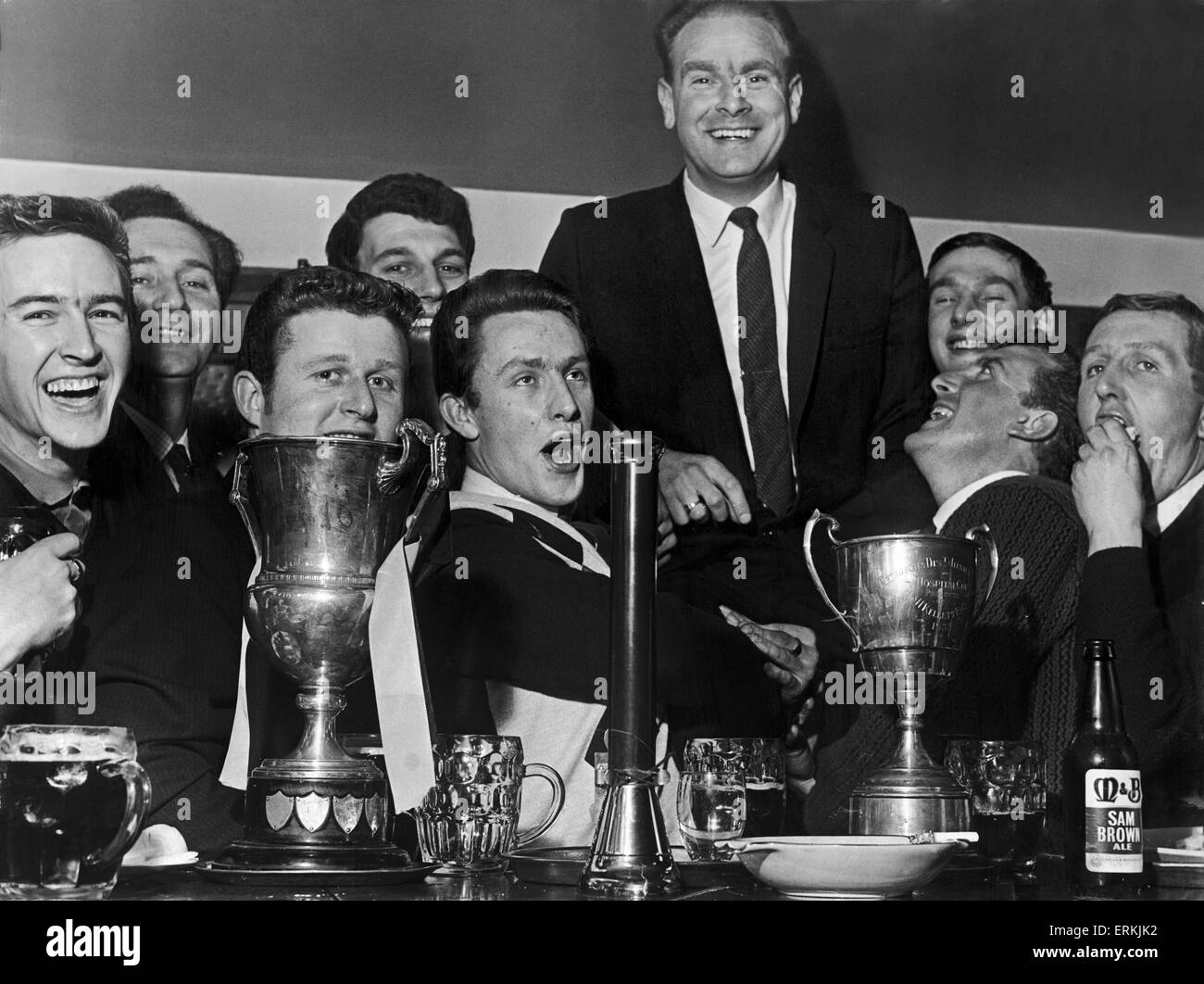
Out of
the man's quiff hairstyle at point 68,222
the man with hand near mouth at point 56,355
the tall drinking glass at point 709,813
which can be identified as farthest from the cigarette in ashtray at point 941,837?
the man's quiff hairstyle at point 68,222

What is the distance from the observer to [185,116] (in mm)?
2348

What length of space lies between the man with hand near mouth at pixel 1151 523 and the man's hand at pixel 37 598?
1485 millimetres

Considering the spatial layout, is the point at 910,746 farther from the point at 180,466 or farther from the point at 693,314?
the point at 180,466

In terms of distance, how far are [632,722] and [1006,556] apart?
36.7 inches

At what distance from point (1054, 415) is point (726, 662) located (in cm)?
65

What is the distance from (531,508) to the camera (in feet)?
7.54

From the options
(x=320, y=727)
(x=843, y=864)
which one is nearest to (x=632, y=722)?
(x=843, y=864)

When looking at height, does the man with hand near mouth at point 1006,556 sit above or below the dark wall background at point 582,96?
below

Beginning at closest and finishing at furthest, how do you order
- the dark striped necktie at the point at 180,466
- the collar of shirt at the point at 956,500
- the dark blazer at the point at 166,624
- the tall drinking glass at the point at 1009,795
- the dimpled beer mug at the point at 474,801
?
the dimpled beer mug at the point at 474,801
the tall drinking glass at the point at 1009,795
the dark blazer at the point at 166,624
the dark striped necktie at the point at 180,466
the collar of shirt at the point at 956,500

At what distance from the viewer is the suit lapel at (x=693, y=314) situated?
237 cm

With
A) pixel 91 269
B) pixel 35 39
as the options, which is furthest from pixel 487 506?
pixel 35 39

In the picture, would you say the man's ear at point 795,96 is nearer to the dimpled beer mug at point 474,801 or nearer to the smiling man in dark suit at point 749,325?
the smiling man in dark suit at point 749,325
